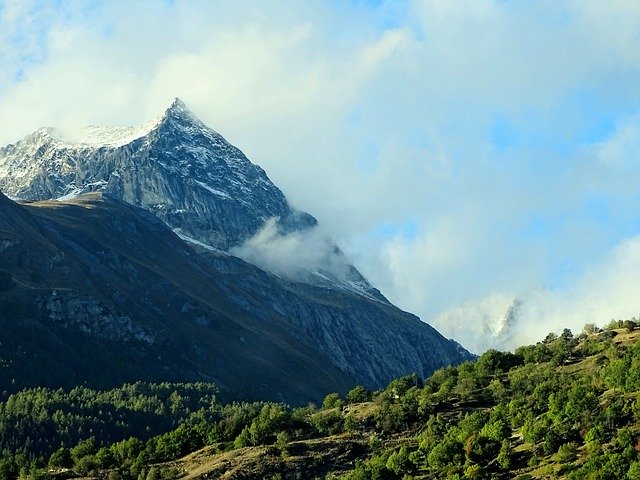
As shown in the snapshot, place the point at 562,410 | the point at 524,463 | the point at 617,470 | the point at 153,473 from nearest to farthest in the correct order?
the point at 617,470 < the point at 524,463 < the point at 562,410 < the point at 153,473

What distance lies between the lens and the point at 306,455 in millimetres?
181125

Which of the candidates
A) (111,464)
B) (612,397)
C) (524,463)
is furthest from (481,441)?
(111,464)

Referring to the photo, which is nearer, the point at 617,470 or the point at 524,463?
the point at 617,470

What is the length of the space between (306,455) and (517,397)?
42.5 metres

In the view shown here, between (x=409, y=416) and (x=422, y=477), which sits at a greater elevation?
(x=409, y=416)

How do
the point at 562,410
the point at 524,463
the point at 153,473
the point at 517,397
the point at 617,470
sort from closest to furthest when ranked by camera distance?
the point at 617,470 < the point at 524,463 < the point at 562,410 < the point at 153,473 < the point at 517,397

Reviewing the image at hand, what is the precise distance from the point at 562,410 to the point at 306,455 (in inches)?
1831

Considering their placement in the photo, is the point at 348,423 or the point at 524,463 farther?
the point at 348,423

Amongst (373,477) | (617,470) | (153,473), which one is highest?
(153,473)

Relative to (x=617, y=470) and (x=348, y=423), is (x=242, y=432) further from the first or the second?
(x=617, y=470)

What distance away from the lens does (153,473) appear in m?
180

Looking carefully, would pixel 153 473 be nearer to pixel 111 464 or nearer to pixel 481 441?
pixel 111 464

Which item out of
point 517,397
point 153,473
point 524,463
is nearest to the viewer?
point 524,463

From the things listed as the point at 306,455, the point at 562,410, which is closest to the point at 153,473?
the point at 306,455
